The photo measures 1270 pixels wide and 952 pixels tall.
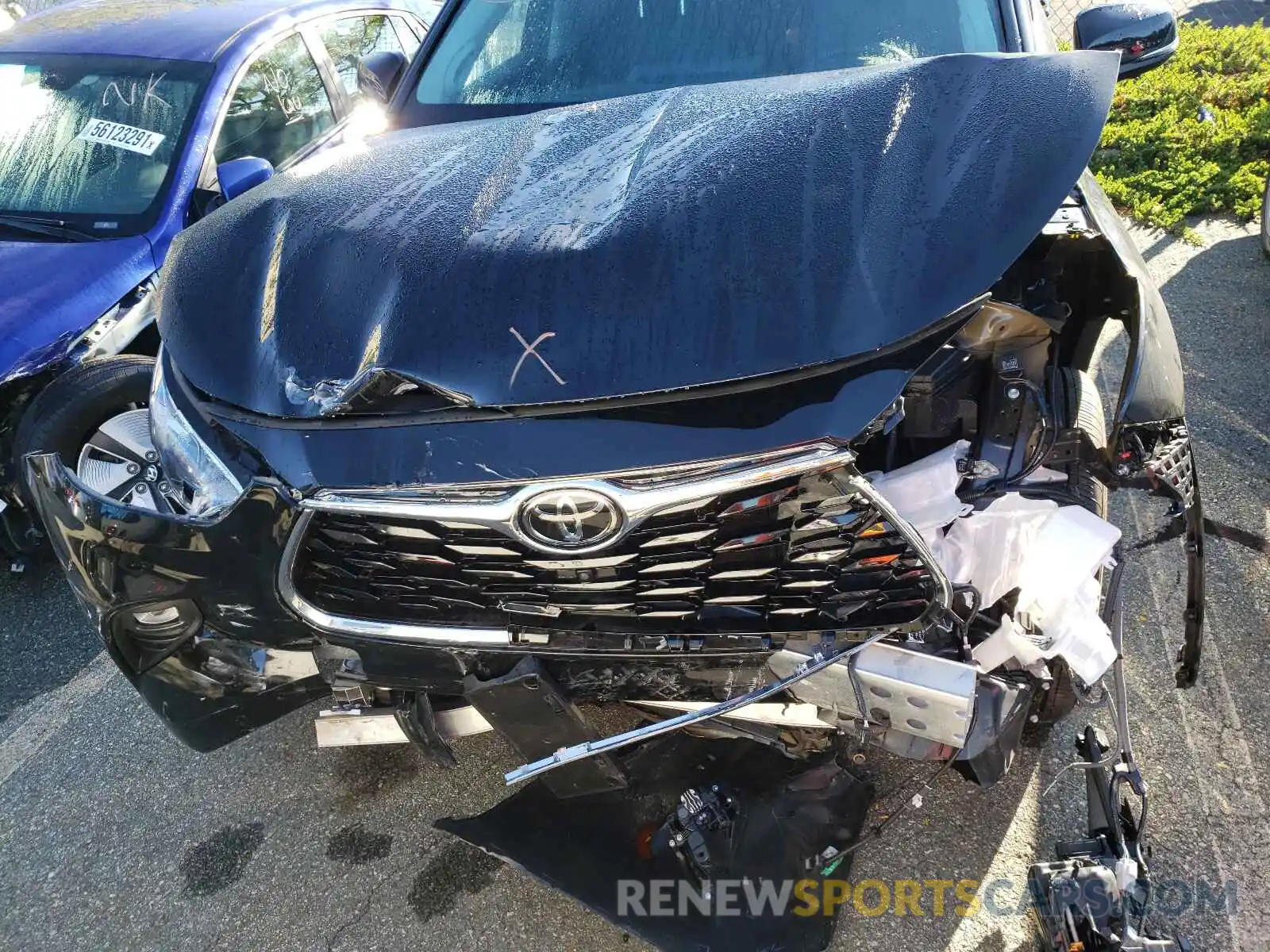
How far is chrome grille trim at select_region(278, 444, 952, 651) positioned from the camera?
1451 mm

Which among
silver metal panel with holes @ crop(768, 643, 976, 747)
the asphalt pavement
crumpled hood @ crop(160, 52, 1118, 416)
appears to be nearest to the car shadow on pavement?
the asphalt pavement

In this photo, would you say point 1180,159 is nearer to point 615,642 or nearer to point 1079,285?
point 1079,285

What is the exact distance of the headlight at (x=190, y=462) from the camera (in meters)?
1.72

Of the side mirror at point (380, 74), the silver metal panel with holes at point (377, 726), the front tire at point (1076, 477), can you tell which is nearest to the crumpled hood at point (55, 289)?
the side mirror at point (380, 74)

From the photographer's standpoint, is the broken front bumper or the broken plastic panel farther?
the broken plastic panel

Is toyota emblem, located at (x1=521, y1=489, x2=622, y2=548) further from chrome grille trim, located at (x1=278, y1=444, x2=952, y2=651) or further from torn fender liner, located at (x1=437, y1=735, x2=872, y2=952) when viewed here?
torn fender liner, located at (x1=437, y1=735, x2=872, y2=952)

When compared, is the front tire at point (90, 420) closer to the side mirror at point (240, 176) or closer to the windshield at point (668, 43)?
the side mirror at point (240, 176)

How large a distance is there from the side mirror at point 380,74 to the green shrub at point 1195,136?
3.73 meters

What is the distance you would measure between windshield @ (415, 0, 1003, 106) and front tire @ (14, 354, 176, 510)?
150cm

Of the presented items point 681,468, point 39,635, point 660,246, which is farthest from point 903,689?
point 39,635

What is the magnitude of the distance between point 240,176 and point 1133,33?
118 inches

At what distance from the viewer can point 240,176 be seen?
3.11 metres

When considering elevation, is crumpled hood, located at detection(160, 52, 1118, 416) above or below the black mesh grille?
above

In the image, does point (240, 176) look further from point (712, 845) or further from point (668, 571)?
point (712, 845)
